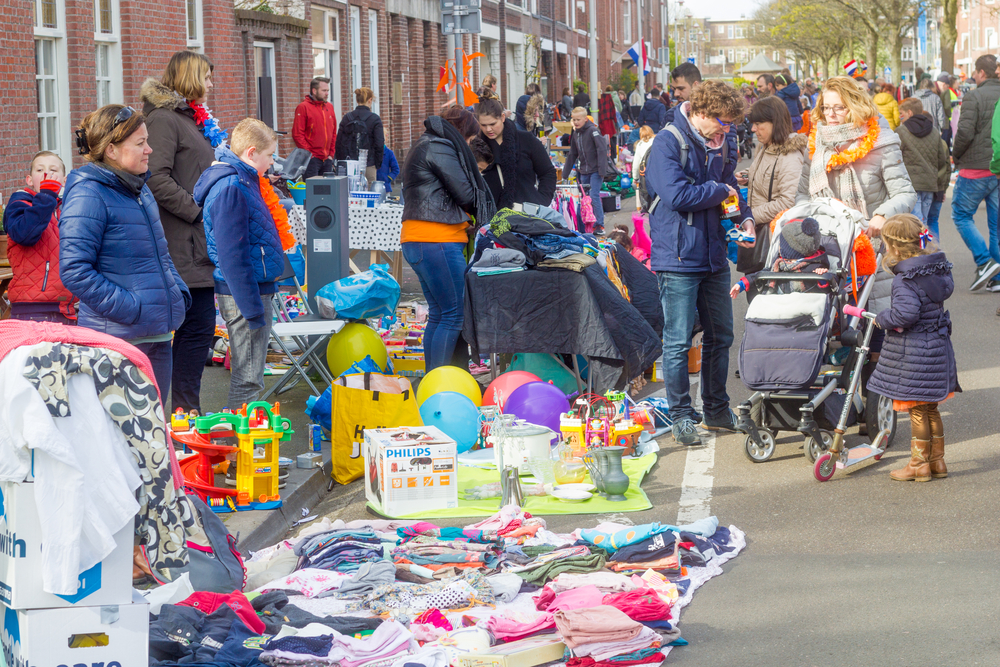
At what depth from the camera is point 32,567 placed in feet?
11.4

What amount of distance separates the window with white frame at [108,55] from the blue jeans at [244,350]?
8.18 metres

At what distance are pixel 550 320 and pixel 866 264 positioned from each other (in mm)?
2121

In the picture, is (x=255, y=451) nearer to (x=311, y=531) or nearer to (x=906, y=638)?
(x=311, y=531)

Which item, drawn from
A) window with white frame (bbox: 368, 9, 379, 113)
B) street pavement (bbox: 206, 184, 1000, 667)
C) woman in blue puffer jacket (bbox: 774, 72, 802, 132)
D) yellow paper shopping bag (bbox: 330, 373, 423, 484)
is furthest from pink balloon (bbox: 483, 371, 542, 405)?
window with white frame (bbox: 368, 9, 379, 113)

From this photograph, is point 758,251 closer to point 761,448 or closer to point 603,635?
point 761,448

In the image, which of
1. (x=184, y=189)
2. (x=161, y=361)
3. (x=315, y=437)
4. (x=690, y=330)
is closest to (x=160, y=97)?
(x=184, y=189)

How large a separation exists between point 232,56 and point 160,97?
11247 millimetres

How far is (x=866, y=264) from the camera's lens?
7.21 meters

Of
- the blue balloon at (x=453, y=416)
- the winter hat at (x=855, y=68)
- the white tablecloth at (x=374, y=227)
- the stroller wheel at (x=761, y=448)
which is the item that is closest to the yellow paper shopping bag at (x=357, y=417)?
the blue balloon at (x=453, y=416)

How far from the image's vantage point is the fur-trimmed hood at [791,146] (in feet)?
28.5

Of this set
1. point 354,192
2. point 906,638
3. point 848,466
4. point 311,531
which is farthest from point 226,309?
point 354,192

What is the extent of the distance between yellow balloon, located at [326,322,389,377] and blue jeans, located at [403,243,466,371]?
1.46ft

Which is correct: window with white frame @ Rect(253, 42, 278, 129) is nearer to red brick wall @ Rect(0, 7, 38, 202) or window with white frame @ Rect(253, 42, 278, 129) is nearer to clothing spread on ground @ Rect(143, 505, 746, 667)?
red brick wall @ Rect(0, 7, 38, 202)

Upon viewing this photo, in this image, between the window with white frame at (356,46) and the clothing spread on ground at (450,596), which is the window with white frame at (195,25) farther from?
the clothing spread on ground at (450,596)
